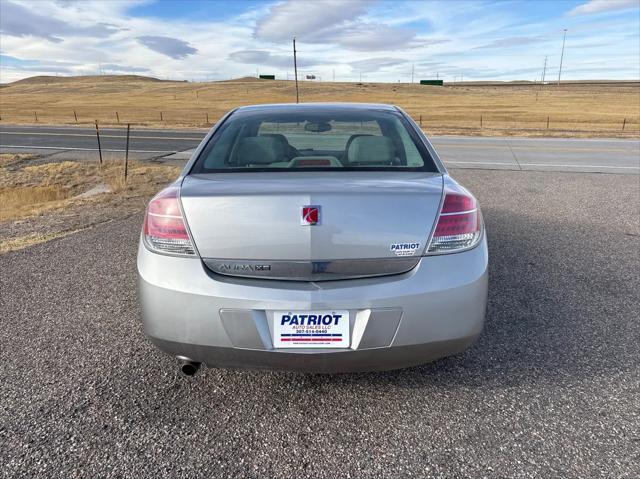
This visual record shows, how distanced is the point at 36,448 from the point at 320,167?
1900 mm

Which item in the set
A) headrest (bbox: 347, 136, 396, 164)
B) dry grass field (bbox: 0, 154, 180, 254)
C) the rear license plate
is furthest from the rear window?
dry grass field (bbox: 0, 154, 180, 254)

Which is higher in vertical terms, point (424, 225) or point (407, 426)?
point (424, 225)

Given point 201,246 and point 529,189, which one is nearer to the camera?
point 201,246

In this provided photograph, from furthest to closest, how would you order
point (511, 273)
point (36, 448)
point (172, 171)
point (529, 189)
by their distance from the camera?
point (172, 171)
point (529, 189)
point (511, 273)
point (36, 448)

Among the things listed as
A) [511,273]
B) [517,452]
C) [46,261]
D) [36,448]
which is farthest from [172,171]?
[517,452]

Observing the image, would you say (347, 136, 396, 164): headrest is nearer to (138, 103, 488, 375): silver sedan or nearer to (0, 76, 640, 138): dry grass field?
(138, 103, 488, 375): silver sedan

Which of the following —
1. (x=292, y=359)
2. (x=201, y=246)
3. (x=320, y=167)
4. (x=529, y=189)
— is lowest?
(x=529, y=189)

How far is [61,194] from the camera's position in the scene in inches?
372

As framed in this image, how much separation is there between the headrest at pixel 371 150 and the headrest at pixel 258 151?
45 centimetres

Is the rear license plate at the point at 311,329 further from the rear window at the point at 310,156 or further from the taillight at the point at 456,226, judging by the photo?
the rear window at the point at 310,156

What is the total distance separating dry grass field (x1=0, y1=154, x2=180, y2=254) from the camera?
597cm

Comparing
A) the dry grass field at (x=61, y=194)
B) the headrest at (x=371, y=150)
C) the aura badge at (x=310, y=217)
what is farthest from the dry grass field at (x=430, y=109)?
the aura badge at (x=310, y=217)

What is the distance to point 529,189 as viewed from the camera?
8594 millimetres

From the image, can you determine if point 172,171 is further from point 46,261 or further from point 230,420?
point 230,420
